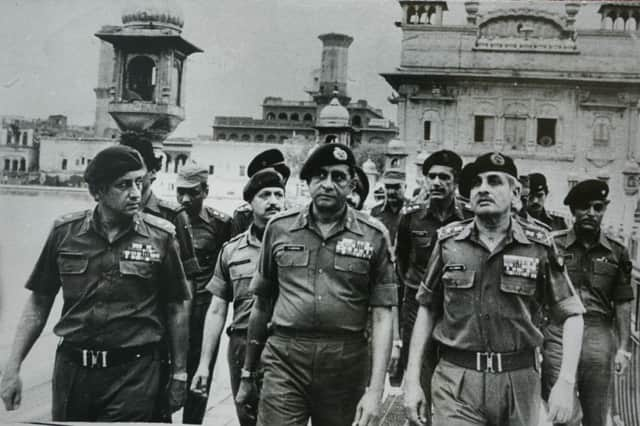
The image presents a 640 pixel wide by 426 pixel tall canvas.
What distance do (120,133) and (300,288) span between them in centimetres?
276

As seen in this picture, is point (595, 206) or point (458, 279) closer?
point (458, 279)

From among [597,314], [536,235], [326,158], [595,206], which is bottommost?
[597,314]

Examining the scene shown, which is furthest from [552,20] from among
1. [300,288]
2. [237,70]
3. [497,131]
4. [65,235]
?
[65,235]

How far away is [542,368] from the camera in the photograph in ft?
12.5

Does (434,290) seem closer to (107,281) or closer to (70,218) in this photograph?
(107,281)

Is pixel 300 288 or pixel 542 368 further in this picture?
pixel 542 368

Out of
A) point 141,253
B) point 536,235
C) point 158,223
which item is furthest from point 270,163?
point 536,235

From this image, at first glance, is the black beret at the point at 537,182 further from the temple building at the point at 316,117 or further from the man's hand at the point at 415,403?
the man's hand at the point at 415,403

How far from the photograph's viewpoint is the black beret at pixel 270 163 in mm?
4332

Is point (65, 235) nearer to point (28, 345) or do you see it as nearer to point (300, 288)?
point (28, 345)

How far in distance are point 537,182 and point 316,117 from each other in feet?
5.36

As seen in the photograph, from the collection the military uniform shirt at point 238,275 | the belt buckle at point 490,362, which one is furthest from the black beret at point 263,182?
the belt buckle at point 490,362

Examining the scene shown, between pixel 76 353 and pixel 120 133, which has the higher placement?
pixel 120 133

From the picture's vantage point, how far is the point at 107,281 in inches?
137
